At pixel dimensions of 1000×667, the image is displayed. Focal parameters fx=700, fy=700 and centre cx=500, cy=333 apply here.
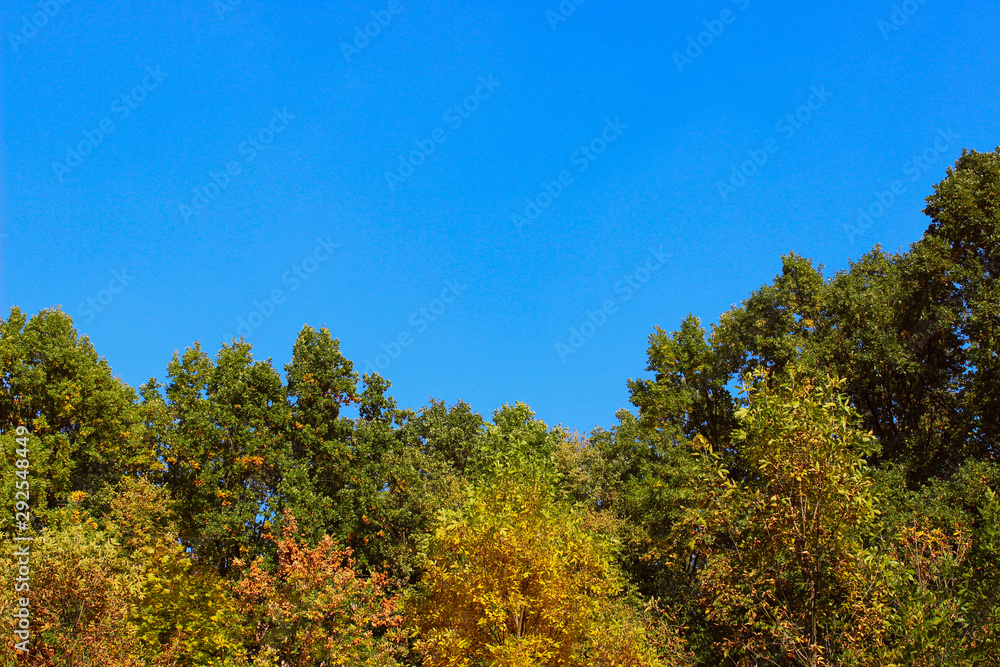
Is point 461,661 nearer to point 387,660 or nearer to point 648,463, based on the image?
point 387,660

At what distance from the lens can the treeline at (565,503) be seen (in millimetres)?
11766

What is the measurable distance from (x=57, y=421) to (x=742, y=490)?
3493cm

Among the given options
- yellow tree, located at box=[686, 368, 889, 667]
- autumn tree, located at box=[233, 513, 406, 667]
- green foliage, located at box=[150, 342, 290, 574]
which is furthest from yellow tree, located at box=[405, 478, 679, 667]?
green foliage, located at box=[150, 342, 290, 574]

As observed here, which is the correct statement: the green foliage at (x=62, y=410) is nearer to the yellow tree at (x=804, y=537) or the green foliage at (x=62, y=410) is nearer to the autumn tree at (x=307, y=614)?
the autumn tree at (x=307, y=614)

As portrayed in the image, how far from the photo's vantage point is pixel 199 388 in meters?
37.9

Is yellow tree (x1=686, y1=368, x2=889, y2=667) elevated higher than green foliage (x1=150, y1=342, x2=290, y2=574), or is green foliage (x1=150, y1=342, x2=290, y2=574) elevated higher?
green foliage (x1=150, y1=342, x2=290, y2=574)

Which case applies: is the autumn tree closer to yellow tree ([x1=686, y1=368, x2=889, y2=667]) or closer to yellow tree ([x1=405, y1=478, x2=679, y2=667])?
yellow tree ([x1=405, y1=478, x2=679, y2=667])

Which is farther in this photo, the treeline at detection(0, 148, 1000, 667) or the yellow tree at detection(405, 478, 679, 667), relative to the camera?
the yellow tree at detection(405, 478, 679, 667)

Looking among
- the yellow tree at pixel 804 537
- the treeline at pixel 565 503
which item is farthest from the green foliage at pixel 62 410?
the yellow tree at pixel 804 537

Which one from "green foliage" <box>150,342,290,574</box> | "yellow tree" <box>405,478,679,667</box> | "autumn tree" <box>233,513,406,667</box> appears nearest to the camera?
"yellow tree" <box>405,478,679,667</box>

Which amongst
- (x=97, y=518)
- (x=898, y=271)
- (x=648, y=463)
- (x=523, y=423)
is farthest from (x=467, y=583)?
(x=97, y=518)

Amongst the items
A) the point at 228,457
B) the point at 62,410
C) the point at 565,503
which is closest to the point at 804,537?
the point at 565,503

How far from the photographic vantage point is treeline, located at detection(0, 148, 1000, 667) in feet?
38.6

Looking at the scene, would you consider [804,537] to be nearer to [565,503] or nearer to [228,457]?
[565,503]
